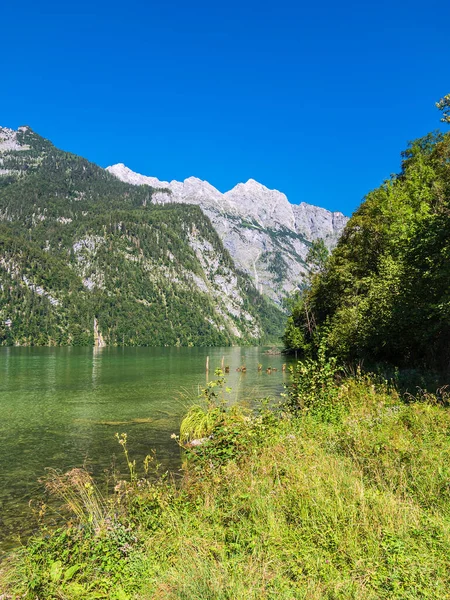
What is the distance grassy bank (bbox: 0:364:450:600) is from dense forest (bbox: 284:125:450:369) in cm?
742

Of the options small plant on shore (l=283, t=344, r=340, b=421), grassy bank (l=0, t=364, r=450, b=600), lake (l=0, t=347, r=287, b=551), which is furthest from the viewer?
small plant on shore (l=283, t=344, r=340, b=421)

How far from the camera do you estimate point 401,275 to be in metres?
26.5

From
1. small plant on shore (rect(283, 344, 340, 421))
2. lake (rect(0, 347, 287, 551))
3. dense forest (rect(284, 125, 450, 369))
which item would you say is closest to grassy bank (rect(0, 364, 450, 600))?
small plant on shore (rect(283, 344, 340, 421))

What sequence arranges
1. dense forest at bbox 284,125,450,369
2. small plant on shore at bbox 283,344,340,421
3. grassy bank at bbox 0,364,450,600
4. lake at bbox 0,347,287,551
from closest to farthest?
grassy bank at bbox 0,364,450,600, lake at bbox 0,347,287,551, small plant on shore at bbox 283,344,340,421, dense forest at bbox 284,125,450,369

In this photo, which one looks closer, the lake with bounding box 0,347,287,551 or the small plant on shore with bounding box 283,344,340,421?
the lake with bounding box 0,347,287,551

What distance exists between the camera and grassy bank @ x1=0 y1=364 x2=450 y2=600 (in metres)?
5.12

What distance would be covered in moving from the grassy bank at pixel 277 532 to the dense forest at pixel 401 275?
742cm

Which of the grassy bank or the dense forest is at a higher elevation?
the dense forest

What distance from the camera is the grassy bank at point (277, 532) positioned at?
202 inches

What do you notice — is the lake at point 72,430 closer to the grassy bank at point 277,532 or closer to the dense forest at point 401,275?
the grassy bank at point 277,532

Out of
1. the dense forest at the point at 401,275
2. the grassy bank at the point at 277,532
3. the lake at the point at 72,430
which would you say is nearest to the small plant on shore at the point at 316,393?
the dense forest at the point at 401,275

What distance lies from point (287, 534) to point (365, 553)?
47.2 inches

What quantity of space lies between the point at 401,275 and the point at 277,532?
924 inches

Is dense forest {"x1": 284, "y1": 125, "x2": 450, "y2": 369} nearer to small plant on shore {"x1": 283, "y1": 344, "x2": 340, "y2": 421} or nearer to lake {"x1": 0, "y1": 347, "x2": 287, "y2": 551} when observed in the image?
small plant on shore {"x1": 283, "y1": 344, "x2": 340, "y2": 421}
